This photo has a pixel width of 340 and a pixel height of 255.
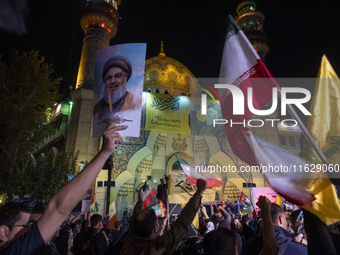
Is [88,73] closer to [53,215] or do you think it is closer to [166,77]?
[166,77]

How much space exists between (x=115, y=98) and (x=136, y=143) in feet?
54.7

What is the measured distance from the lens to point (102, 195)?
18500 mm

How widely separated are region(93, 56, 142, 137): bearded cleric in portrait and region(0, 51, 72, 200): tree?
10440mm

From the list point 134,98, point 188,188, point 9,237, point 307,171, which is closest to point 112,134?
point 9,237

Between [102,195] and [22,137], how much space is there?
25.0ft

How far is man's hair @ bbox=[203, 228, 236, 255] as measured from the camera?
1.66 meters

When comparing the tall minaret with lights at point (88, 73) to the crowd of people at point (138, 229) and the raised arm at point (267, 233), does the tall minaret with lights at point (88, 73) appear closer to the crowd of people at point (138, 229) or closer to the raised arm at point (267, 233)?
the crowd of people at point (138, 229)

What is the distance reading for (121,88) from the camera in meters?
3.63

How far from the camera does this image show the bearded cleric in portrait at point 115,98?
139 inches

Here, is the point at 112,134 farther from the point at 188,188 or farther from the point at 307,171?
the point at 188,188

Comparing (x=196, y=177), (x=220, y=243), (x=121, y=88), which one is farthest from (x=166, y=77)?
(x=220, y=243)

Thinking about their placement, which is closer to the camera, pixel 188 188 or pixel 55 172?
pixel 188 188

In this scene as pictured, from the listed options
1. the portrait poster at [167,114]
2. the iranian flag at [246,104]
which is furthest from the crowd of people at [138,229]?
the portrait poster at [167,114]

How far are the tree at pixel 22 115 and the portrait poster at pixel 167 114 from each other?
7.25 metres
